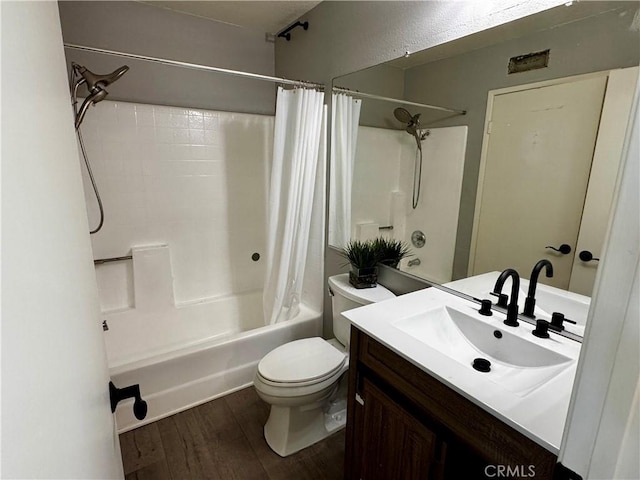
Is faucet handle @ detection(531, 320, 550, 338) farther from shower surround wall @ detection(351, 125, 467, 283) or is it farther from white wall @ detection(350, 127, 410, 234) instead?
white wall @ detection(350, 127, 410, 234)

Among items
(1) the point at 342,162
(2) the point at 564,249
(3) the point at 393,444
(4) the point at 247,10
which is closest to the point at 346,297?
(3) the point at 393,444

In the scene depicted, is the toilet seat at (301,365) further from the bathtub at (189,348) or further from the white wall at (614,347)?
the white wall at (614,347)

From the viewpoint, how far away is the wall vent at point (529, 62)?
1104 millimetres

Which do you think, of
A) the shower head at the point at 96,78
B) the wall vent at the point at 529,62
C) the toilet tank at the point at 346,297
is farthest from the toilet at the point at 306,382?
the shower head at the point at 96,78

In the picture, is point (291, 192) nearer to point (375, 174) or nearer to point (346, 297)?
point (375, 174)

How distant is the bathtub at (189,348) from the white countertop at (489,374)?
3.47ft

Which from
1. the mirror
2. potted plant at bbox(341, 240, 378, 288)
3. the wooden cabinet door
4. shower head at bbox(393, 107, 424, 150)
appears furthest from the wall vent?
the wooden cabinet door

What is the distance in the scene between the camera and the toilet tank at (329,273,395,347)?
164 cm

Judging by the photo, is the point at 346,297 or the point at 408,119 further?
the point at 346,297

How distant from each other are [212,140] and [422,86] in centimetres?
161

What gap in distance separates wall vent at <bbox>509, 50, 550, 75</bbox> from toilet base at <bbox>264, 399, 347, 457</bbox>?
1703 millimetres

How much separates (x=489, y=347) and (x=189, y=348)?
156cm

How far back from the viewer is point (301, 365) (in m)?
1.59

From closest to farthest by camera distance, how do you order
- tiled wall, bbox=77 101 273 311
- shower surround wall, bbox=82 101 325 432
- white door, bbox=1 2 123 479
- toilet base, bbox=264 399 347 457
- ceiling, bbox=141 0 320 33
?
1. white door, bbox=1 2 123 479
2. toilet base, bbox=264 399 347 457
3. shower surround wall, bbox=82 101 325 432
4. ceiling, bbox=141 0 320 33
5. tiled wall, bbox=77 101 273 311
